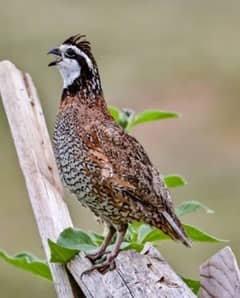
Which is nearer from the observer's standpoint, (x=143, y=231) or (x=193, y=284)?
(x=193, y=284)

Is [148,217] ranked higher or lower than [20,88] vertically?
lower

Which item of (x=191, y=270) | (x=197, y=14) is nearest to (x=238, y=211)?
(x=191, y=270)

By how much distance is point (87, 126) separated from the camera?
4.68 metres

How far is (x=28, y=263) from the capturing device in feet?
13.4

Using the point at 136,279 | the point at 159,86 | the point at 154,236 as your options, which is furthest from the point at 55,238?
the point at 159,86

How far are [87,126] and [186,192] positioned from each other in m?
8.86

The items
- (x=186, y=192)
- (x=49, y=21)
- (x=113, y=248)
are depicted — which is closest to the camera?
(x=113, y=248)

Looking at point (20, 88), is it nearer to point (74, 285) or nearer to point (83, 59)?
point (83, 59)

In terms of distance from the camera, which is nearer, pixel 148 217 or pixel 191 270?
pixel 148 217

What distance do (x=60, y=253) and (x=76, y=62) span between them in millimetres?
957

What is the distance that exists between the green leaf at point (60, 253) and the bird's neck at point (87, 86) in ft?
2.79

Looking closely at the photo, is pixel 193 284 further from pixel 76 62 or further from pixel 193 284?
pixel 76 62

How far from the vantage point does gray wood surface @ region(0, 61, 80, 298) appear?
4.34m

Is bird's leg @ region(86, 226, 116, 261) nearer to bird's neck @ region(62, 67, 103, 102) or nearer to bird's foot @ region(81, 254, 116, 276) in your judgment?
bird's foot @ region(81, 254, 116, 276)
